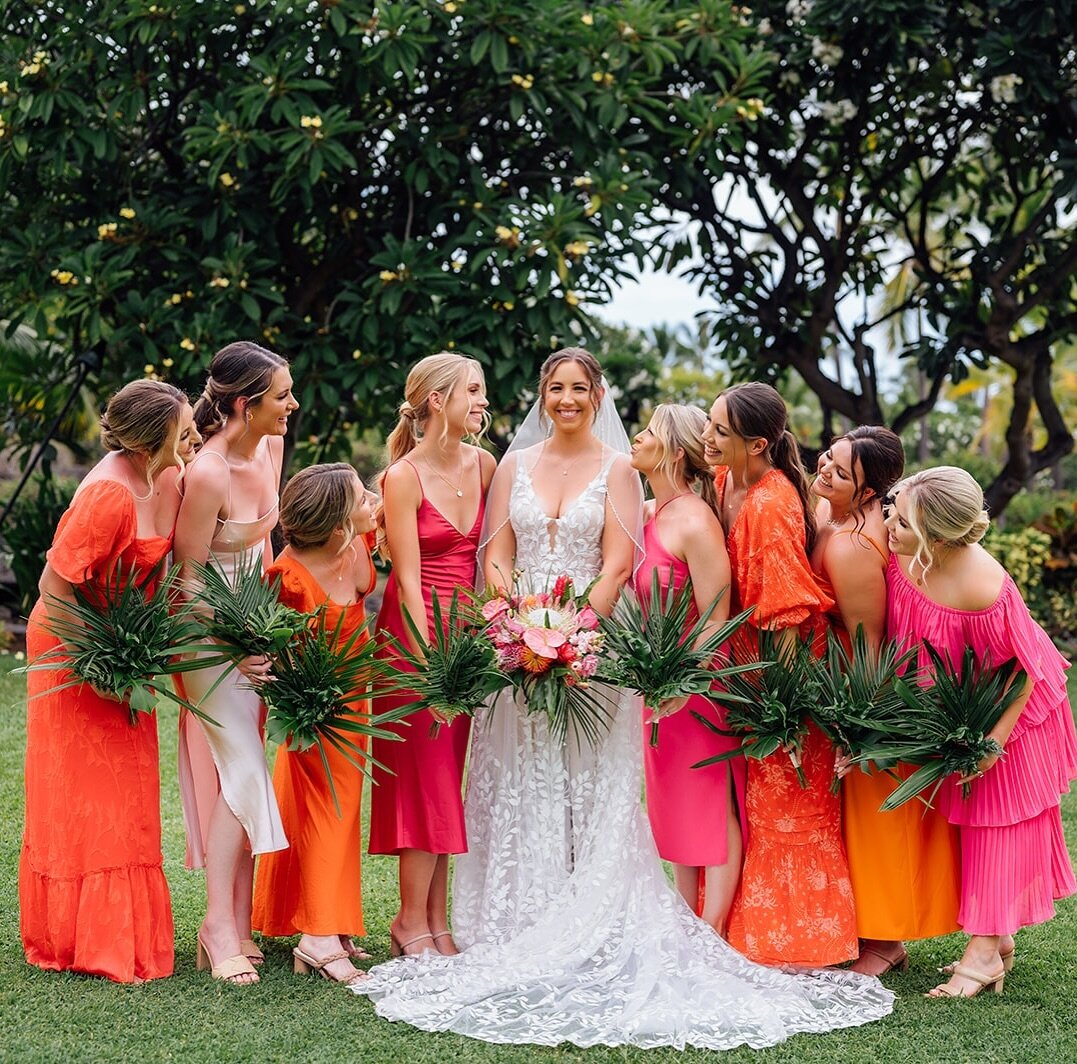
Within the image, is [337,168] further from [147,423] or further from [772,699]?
[772,699]

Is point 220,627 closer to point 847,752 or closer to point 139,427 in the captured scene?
point 139,427

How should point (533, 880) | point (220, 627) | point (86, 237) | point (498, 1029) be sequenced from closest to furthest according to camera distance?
1. point (498, 1029)
2. point (220, 627)
3. point (533, 880)
4. point (86, 237)

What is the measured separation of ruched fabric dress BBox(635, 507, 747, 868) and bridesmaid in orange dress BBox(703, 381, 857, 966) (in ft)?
0.41

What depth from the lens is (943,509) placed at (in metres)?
4.65

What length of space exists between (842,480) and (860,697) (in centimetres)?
79

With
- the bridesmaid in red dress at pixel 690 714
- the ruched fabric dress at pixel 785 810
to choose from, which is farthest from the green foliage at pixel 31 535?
the ruched fabric dress at pixel 785 810

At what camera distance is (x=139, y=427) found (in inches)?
184

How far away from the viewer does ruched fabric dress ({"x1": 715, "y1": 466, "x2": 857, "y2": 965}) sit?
4844 mm

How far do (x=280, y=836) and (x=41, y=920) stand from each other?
0.86 m

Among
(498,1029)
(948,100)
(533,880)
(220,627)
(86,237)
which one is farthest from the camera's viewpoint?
(948,100)

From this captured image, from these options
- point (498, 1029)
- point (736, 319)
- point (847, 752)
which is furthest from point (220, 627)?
point (736, 319)

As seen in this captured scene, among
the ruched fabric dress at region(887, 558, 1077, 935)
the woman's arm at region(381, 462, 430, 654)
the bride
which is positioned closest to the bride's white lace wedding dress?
the bride

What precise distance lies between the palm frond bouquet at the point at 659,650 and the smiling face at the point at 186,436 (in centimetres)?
155

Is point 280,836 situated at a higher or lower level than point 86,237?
lower
